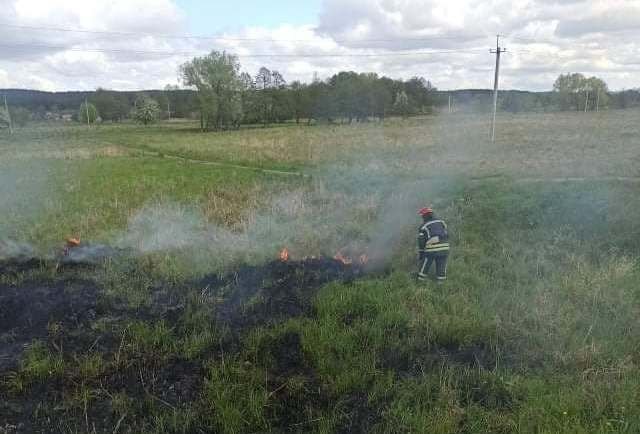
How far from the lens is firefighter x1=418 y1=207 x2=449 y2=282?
25.9ft

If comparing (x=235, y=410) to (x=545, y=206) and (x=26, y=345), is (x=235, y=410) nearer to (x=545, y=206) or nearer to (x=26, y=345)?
(x=26, y=345)

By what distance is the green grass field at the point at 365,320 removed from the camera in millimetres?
4992

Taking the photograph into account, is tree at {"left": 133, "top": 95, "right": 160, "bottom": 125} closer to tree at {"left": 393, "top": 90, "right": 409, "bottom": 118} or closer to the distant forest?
the distant forest

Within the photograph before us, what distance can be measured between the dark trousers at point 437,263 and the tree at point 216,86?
166 ft

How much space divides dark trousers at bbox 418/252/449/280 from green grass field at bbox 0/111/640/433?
0.90 ft

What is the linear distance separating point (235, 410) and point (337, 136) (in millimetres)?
26329

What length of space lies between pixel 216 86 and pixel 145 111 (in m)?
14.6

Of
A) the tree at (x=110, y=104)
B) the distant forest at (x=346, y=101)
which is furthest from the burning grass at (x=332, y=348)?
the tree at (x=110, y=104)

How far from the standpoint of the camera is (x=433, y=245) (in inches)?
312

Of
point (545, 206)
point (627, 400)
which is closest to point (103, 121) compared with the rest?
point (545, 206)

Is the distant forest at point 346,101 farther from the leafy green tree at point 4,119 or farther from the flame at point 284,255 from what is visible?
the flame at point 284,255

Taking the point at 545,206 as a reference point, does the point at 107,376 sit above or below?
below

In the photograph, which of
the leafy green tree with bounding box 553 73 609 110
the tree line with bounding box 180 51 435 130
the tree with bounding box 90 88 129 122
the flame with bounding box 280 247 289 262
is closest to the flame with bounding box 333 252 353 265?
the flame with bounding box 280 247 289 262

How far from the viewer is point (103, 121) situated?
234ft
